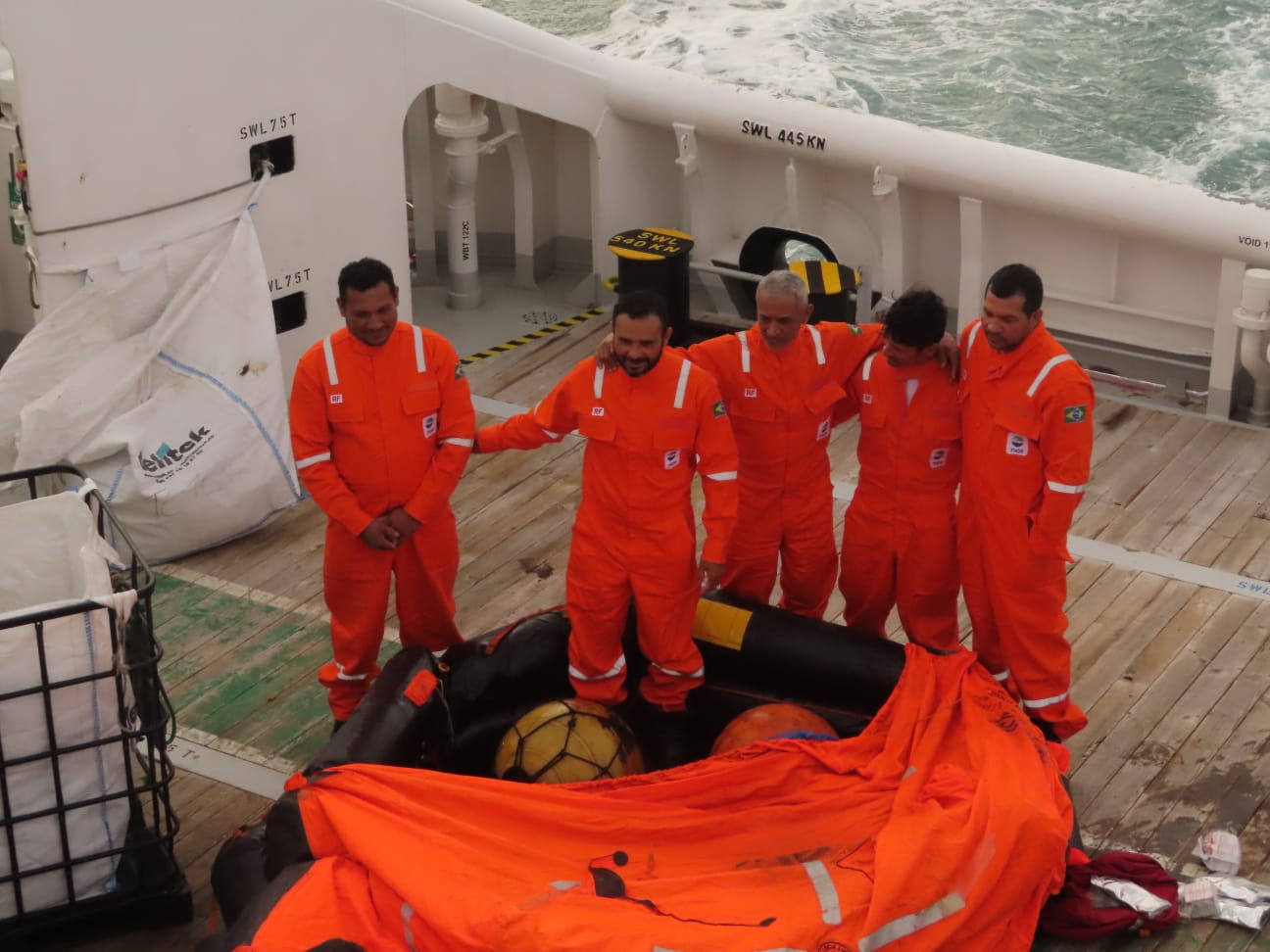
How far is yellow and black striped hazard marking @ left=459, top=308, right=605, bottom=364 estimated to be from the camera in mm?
7512

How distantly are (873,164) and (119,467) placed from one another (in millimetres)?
3682

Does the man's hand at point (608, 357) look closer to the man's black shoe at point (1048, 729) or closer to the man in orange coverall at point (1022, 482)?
the man in orange coverall at point (1022, 482)

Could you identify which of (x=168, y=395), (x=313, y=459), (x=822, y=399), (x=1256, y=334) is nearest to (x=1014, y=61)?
(x=1256, y=334)

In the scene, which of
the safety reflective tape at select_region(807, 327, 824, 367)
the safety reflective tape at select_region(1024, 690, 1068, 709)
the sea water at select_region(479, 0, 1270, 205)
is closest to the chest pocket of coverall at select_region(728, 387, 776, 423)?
the safety reflective tape at select_region(807, 327, 824, 367)

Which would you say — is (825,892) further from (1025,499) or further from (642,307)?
(642,307)

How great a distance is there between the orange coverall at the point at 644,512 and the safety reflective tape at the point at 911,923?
1.20 meters

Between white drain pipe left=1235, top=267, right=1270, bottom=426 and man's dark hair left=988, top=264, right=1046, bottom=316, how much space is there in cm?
270

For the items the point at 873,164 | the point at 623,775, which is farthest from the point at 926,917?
the point at 873,164

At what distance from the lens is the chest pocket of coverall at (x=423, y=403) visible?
4398mm

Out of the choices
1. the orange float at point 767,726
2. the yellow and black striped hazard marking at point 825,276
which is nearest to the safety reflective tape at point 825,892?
the orange float at point 767,726

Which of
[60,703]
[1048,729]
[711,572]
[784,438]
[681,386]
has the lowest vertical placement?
[1048,729]

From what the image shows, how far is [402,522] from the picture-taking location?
4.44 m

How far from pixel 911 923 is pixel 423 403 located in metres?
1.98

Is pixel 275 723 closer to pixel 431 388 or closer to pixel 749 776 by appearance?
pixel 431 388
